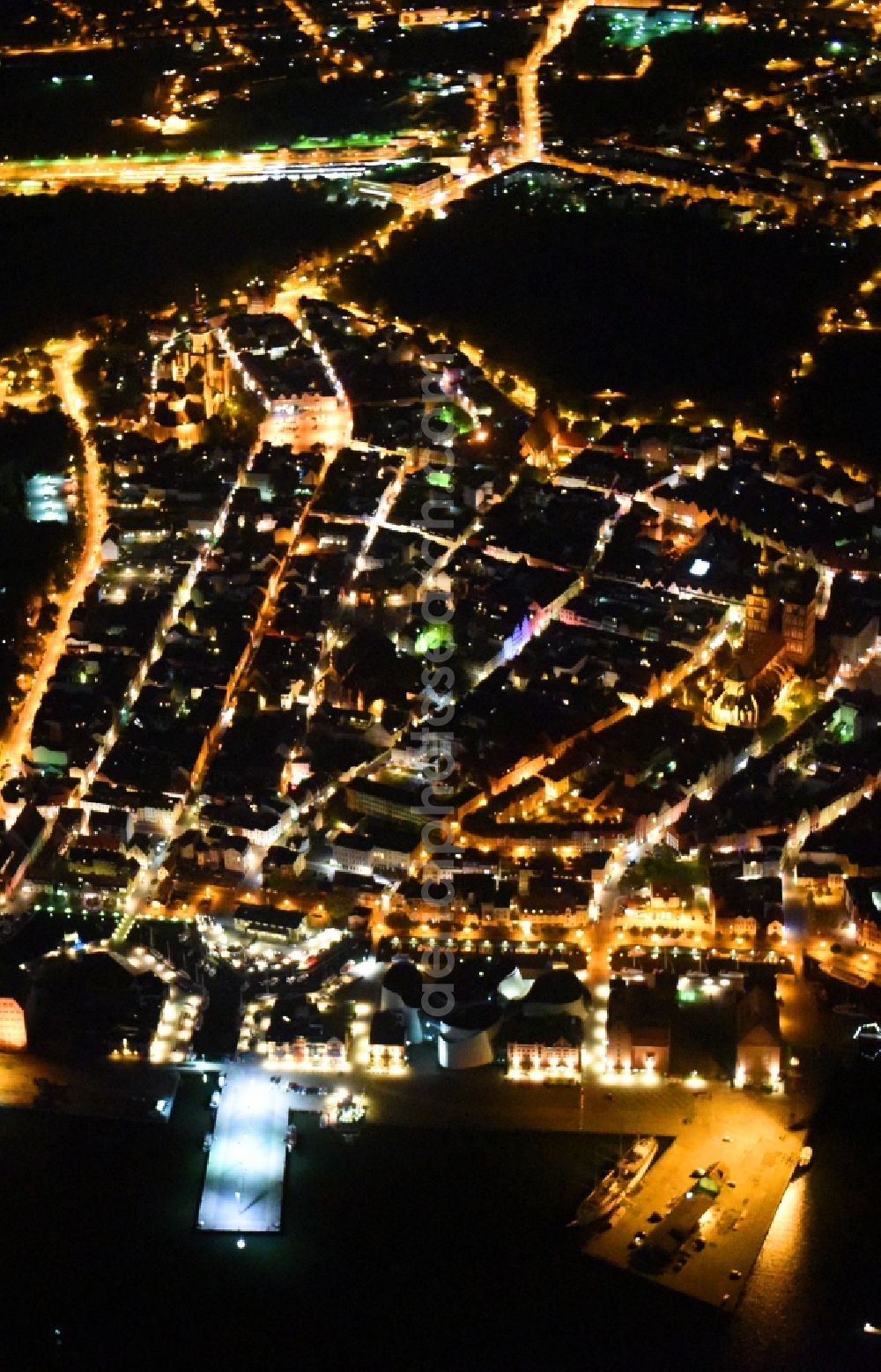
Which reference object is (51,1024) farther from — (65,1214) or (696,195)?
(696,195)

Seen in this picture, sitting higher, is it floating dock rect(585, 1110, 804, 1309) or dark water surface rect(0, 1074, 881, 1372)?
floating dock rect(585, 1110, 804, 1309)

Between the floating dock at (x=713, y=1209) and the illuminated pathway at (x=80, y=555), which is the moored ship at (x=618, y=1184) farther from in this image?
the illuminated pathway at (x=80, y=555)

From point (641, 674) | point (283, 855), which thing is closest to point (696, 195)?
point (641, 674)

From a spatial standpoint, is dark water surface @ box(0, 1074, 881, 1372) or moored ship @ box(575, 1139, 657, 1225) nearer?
dark water surface @ box(0, 1074, 881, 1372)

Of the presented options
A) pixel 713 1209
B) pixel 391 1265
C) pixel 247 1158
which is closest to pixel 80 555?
pixel 247 1158

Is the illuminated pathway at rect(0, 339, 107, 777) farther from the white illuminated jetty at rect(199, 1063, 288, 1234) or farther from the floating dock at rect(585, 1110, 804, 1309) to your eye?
the floating dock at rect(585, 1110, 804, 1309)

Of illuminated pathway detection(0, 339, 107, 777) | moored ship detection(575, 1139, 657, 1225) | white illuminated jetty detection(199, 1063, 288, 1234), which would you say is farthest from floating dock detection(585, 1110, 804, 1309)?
illuminated pathway detection(0, 339, 107, 777)
